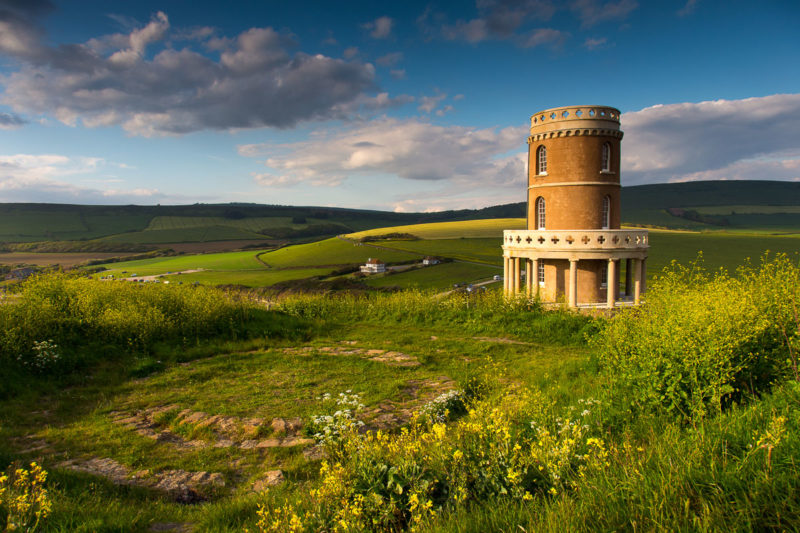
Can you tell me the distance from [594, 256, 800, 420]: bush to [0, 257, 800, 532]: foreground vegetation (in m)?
0.04

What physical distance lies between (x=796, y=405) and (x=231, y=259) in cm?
9902

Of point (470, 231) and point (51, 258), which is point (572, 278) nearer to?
point (470, 231)

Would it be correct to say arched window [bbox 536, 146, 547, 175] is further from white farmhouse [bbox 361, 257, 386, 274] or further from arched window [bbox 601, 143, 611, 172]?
white farmhouse [bbox 361, 257, 386, 274]

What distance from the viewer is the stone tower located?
2241 cm

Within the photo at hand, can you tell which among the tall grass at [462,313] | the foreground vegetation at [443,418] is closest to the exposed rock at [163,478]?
the foreground vegetation at [443,418]

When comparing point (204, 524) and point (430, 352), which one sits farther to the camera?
point (430, 352)

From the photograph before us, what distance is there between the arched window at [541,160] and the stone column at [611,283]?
6.36 meters

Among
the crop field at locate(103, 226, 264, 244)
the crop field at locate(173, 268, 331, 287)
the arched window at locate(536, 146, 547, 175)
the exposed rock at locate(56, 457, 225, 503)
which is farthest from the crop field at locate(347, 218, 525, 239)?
the exposed rock at locate(56, 457, 225, 503)

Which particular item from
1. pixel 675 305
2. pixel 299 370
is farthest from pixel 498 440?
pixel 299 370

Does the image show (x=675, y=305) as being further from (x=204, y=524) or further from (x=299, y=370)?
(x=299, y=370)

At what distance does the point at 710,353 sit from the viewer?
20.6 feet

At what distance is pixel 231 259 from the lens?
311 feet

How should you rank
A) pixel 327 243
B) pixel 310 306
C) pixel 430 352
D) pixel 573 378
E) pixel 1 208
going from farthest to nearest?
pixel 1 208, pixel 327 243, pixel 310 306, pixel 430 352, pixel 573 378

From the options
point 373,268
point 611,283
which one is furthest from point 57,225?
point 611,283
